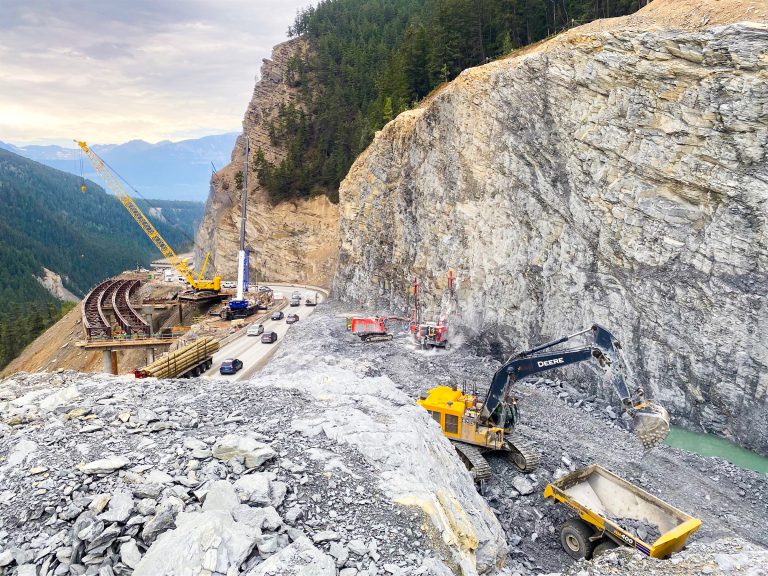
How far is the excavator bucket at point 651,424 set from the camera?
35.4 ft

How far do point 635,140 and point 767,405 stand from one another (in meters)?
11.1

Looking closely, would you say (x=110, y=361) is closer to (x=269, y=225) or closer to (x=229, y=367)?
(x=229, y=367)

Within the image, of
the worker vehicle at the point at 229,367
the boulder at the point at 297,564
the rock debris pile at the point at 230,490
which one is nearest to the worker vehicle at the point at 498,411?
the rock debris pile at the point at 230,490

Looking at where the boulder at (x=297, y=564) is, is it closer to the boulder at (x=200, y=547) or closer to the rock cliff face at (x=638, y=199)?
the boulder at (x=200, y=547)

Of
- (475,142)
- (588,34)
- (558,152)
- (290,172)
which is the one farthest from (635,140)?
(290,172)

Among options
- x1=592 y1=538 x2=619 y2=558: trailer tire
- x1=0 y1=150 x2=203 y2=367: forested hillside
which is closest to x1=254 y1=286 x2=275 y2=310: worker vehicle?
x1=0 y1=150 x2=203 y2=367: forested hillside

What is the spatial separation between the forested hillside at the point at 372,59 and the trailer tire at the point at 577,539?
31175mm

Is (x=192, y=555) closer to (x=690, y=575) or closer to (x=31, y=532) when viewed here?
(x=31, y=532)

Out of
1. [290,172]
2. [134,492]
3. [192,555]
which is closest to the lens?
[192,555]

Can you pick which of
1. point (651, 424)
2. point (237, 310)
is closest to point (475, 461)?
point (651, 424)

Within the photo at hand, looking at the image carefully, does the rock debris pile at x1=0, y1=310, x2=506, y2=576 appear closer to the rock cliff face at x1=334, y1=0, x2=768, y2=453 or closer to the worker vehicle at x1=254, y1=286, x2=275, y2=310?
the rock cliff face at x1=334, y1=0, x2=768, y2=453

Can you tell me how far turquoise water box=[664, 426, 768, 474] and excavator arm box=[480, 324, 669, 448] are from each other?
6294mm

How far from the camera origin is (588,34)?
21.7 metres

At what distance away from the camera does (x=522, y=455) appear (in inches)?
587
